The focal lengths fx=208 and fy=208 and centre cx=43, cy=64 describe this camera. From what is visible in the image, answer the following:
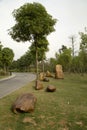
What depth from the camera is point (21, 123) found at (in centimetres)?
935

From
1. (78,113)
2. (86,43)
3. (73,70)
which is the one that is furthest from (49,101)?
(73,70)

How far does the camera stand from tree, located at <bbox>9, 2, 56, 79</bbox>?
19047mm

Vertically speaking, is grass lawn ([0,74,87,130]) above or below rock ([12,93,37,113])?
below

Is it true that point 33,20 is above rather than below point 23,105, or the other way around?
above

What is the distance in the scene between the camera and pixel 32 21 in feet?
62.1

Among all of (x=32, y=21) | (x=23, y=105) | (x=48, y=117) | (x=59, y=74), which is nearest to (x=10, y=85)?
(x=32, y=21)

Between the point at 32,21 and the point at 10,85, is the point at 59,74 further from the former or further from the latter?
the point at 32,21

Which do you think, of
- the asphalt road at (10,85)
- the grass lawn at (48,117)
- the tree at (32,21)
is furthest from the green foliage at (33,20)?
the grass lawn at (48,117)

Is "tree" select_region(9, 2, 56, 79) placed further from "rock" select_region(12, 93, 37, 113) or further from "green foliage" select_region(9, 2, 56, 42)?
"rock" select_region(12, 93, 37, 113)

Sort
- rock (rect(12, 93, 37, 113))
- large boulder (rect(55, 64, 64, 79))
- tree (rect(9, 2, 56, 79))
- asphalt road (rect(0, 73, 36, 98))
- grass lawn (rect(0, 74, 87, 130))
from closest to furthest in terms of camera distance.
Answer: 1. grass lawn (rect(0, 74, 87, 130))
2. rock (rect(12, 93, 37, 113))
3. asphalt road (rect(0, 73, 36, 98))
4. tree (rect(9, 2, 56, 79))
5. large boulder (rect(55, 64, 64, 79))

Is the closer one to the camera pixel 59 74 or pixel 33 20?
pixel 33 20

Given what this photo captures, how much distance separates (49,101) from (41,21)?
8.86m

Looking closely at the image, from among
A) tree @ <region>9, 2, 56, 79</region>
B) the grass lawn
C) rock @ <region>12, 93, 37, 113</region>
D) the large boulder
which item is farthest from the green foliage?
the large boulder

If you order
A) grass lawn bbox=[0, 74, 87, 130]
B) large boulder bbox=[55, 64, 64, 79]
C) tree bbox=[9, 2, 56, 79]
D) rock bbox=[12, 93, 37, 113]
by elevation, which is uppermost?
tree bbox=[9, 2, 56, 79]
